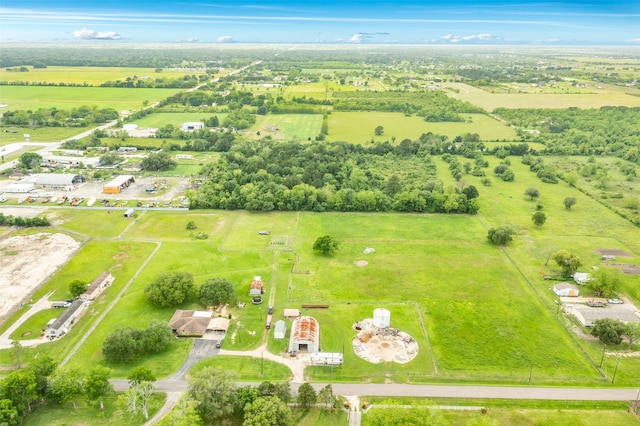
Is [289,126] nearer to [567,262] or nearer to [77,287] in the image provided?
[77,287]

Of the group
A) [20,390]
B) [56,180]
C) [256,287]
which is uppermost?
[56,180]

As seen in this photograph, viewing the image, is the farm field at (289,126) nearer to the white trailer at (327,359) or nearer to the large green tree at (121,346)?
the large green tree at (121,346)

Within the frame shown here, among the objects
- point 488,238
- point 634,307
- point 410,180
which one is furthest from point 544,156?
point 634,307

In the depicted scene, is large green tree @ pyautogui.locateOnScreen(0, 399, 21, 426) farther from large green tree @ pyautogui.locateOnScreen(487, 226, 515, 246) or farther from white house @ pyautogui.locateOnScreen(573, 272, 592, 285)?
white house @ pyautogui.locateOnScreen(573, 272, 592, 285)

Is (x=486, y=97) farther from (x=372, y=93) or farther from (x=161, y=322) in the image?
(x=161, y=322)

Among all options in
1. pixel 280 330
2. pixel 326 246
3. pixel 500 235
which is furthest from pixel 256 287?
pixel 500 235

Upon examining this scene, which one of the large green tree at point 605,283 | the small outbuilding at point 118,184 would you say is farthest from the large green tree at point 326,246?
the small outbuilding at point 118,184
